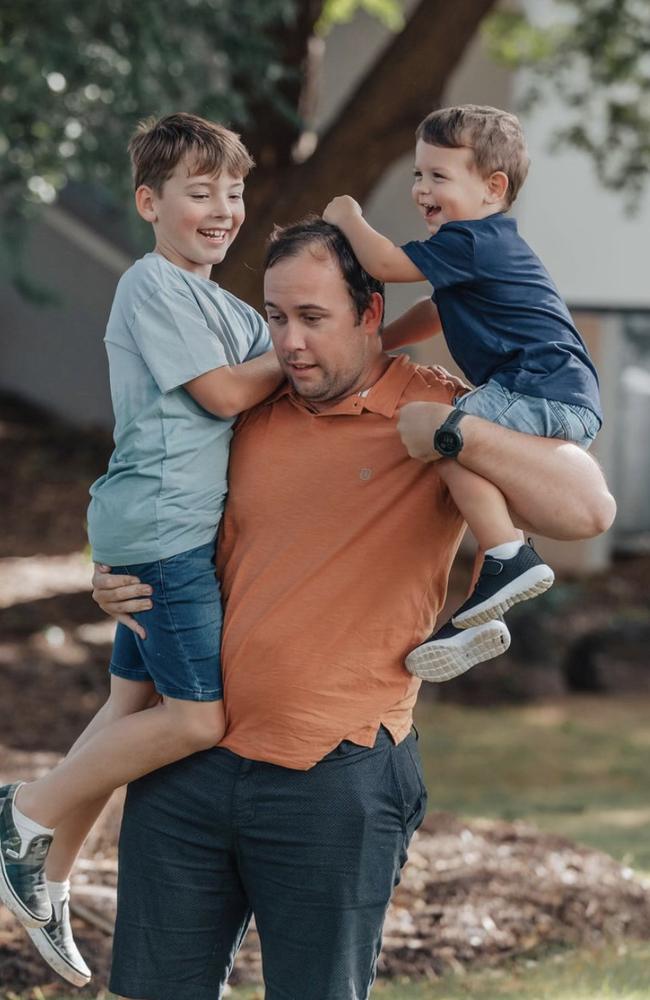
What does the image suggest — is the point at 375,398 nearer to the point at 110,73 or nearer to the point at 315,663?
the point at 315,663

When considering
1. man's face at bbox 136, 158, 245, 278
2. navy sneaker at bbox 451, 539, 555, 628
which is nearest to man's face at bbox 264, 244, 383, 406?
man's face at bbox 136, 158, 245, 278

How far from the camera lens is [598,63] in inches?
508

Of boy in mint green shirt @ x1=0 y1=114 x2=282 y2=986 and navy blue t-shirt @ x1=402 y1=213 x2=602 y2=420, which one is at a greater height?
navy blue t-shirt @ x1=402 y1=213 x2=602 y2=420

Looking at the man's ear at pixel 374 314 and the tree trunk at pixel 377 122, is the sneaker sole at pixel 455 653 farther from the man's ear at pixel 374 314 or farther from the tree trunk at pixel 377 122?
the tree trunk at pixel 377 122

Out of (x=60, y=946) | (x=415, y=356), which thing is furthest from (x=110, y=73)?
(x=415, y=356)

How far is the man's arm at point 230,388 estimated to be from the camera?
309 cm

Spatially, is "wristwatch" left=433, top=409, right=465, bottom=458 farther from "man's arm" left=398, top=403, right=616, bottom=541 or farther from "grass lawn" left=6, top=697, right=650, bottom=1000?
"grass lawn" left=6, top=697, right=650, bottom=1000

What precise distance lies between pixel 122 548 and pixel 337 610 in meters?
0.49

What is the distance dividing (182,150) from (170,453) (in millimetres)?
651

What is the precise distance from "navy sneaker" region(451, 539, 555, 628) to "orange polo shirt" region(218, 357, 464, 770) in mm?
92

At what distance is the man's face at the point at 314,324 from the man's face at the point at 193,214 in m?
0.24

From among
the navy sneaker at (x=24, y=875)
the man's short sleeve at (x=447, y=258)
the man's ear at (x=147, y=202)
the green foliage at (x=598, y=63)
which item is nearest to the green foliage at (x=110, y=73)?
the green foliage at (x=598, y=63)

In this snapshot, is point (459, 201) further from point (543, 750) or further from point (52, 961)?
point (543, 750)

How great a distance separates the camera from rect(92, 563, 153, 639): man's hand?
316 cm
